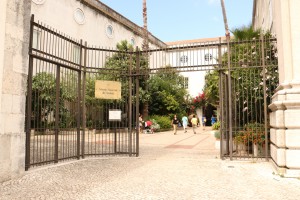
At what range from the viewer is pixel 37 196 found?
15.9 feet

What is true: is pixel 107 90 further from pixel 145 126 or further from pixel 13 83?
pixel 145 126

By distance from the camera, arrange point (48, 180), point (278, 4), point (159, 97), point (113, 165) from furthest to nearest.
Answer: point (159, 97)
point (113, 165)
point (278, 4)
point (48, 180)

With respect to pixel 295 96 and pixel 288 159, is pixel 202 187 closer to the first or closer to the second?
pixel 288 159

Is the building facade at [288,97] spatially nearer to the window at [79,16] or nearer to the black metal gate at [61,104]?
the black metal gate at [61,104]

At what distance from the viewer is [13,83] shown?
598 cm

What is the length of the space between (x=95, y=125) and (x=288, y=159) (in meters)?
5.62

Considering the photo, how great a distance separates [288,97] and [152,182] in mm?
3564

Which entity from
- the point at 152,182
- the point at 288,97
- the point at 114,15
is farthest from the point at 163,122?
the point at 152,182

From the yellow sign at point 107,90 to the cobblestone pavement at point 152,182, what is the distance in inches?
84.5

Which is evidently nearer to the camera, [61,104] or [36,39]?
[61,104]

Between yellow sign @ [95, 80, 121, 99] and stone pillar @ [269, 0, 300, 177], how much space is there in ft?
15.8

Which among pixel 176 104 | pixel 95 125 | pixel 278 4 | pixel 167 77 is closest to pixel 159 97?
pixel 176 104

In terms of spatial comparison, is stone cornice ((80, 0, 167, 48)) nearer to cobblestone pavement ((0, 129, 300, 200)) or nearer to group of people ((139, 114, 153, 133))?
group of people ((139, 114, 153, 133))

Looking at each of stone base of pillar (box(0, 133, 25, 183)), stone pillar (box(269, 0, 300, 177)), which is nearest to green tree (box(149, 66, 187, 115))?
stone pillar (box(269, 0, 300, 177))
